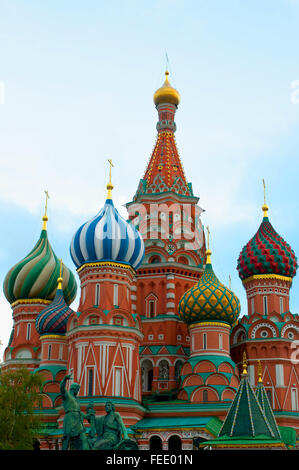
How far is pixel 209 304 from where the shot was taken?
30.9 m

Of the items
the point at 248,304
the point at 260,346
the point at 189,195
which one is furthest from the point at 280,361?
the point at 189,195

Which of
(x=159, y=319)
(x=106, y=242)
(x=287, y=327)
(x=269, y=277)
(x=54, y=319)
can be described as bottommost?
(x=287, y=327)

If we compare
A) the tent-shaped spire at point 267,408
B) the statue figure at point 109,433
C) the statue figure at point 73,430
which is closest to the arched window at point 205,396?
the tent-shaped spire at point 267,408

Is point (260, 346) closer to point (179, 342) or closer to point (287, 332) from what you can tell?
point (287, 332)

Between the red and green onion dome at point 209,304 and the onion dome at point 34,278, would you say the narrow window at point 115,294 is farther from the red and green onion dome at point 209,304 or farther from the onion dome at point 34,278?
the onion dome at point 34,278

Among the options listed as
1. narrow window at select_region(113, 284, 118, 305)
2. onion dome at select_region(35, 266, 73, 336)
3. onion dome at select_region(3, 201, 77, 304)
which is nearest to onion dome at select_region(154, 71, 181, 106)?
onion dome at select_region(3, 201, 77, 304)

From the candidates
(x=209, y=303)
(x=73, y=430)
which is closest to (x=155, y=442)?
(x=209, y=303)

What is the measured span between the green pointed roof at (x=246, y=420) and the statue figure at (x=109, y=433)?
5053 mm

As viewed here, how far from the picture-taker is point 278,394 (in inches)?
1254

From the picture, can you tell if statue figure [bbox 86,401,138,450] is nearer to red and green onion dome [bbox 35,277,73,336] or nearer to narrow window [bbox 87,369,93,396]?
narrow window [bbox 87,369,93,396]

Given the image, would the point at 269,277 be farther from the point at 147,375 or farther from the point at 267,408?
the point at 267,408

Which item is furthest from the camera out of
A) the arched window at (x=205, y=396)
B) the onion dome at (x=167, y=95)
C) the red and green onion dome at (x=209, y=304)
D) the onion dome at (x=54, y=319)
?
the onion dome at (x=167, y=95)

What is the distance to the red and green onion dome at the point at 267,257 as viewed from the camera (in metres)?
34.4

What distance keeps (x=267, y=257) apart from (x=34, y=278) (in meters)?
12.0
